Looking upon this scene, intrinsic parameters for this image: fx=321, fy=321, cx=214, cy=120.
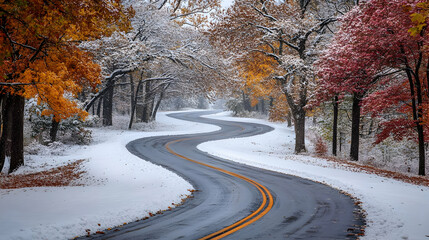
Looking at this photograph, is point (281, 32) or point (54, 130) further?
point (54, 130)

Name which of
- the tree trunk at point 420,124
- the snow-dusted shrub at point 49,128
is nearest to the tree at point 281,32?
the tree trunk at point 420,124

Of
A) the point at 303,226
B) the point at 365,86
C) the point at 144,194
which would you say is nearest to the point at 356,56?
the point at 365,86

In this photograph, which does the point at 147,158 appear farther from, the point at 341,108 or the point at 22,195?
the point at 341,108

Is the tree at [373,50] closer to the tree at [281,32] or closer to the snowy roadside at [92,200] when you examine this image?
the tree at [281,32]

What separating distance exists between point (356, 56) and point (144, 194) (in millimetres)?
12503

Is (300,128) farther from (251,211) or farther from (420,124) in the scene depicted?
(251,211)

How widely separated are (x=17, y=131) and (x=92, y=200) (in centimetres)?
931

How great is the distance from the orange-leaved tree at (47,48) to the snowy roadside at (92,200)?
11.0ft

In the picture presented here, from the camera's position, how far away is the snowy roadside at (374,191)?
7.81 meters

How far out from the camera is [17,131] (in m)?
16.3

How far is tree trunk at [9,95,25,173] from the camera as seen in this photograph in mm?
15965

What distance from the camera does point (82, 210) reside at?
8.55m

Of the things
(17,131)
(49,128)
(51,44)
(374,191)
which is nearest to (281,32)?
(374,191)

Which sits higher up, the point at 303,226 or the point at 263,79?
the point at 263,79
